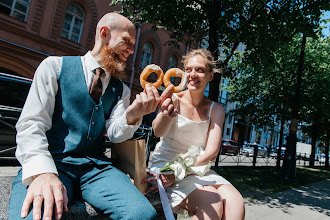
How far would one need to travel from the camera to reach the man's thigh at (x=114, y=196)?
1.36 m

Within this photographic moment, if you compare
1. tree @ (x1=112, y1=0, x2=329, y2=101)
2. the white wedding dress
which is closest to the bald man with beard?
the white wedding dress

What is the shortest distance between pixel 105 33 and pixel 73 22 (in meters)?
13.7

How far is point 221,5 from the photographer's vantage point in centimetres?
718

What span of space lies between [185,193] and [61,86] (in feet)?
4.09

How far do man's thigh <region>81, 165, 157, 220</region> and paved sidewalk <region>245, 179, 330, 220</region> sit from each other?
10.8 feet

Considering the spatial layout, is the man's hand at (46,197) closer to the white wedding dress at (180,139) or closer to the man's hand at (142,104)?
the man's hand at (142,104)

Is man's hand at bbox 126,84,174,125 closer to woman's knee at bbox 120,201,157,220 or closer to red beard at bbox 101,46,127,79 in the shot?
red beard at bbox 101,46,127,79

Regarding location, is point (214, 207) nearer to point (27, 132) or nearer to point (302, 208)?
point (27, 132)

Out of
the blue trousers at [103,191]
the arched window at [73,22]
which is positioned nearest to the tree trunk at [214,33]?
the blue trousers at [103,191]

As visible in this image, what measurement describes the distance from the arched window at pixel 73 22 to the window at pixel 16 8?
83.4 inches

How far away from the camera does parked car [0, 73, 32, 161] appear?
4699 mm

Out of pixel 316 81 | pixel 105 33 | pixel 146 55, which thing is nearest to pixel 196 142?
pixel 105 33

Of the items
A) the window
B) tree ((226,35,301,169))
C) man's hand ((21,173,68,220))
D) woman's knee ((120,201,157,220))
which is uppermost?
the window

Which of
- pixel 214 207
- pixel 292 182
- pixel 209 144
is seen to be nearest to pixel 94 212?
pixel 214 207
